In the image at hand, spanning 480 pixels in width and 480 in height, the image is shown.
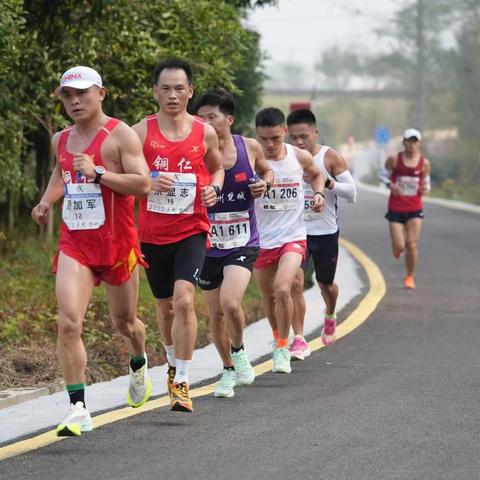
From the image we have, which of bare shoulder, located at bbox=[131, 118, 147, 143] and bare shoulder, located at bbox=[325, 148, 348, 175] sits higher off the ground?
bare shoulder, located at bbox=[131, 118, 147, 143]

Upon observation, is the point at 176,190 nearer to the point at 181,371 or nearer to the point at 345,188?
the point at 181,371

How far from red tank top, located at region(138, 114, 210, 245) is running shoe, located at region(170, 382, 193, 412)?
2.96 ft

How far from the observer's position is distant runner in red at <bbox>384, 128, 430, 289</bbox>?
2067 cm

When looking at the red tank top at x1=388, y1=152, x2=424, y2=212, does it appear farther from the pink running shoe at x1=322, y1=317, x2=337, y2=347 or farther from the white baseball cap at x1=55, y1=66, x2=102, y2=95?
the white baseball cap at x1=55, y1=66, x2=102, y2=95

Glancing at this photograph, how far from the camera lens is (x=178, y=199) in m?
10.2

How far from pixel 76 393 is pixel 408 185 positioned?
1205cm

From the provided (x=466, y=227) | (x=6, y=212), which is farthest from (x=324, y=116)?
(x=6, y=212)

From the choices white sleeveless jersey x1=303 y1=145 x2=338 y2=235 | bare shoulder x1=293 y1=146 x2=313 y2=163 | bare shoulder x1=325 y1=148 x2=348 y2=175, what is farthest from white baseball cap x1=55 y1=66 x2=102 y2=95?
white sleeveless jersey x1=303 y1=145 x2=338 y2=235

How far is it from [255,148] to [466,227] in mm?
23806

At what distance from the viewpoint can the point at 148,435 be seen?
9.15 meters

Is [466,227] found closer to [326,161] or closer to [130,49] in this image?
[130,49]

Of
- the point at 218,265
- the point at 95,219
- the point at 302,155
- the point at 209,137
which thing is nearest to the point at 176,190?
the point at 209,137

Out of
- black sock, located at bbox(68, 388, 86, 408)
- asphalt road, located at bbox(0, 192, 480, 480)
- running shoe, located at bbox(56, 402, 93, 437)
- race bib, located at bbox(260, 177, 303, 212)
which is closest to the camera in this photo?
asphalt road, located at bbox(0, 192, 480, 480)

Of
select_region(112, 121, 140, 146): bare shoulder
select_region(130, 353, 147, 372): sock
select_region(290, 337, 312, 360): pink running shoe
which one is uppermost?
select_region(112, 121, 140, 146): bare shoulder
